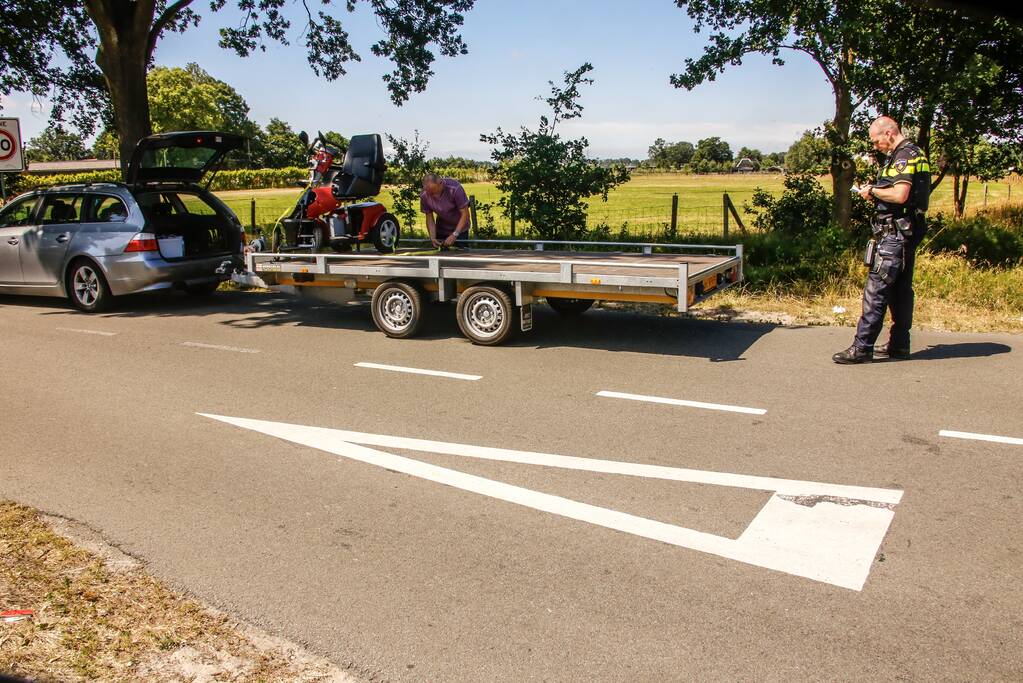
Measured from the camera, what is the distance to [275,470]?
550cm

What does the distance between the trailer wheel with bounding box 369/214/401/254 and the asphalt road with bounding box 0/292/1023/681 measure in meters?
2.99

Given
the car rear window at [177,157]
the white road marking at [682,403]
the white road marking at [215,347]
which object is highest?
the car rear window at [177,157]

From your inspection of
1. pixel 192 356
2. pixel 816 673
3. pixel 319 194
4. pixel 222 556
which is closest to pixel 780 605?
pixel 816 673

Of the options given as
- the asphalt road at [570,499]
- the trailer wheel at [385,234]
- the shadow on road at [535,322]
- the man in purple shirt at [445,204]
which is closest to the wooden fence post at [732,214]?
the shadow on road at [535,322]

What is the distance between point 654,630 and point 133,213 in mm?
10366

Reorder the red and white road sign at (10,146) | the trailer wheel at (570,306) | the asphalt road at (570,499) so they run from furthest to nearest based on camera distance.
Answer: the red and white road sign at (10,146), the trailer wheel at (570,306), the asphalt road at (570,499)

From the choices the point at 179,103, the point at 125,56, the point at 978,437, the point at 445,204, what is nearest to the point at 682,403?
the point at 978,437

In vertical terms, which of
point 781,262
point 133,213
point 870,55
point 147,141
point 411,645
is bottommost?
point 411,645

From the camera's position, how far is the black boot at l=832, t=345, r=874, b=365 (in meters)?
7.83

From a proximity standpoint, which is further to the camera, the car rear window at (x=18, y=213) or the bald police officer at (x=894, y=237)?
the car rear window at (x=18, y=213)

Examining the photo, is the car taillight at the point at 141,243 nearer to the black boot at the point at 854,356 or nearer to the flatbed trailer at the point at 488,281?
the flatbed trailer at the point at 488,281

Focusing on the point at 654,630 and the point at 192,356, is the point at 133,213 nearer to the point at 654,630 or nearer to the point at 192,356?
the point at 192,356

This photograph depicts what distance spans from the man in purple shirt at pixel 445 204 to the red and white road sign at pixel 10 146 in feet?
28.2

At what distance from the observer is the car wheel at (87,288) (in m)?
11.9
